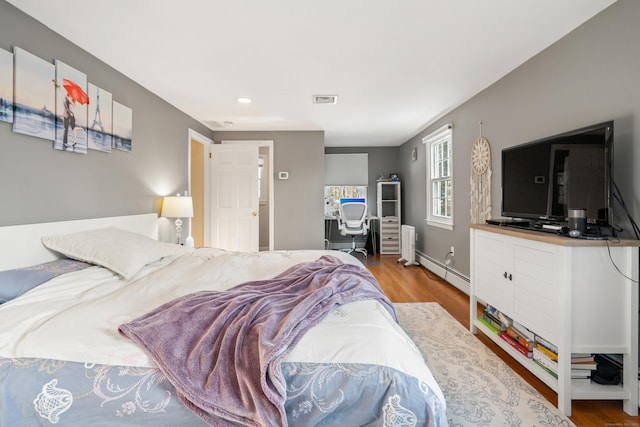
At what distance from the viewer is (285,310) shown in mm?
1233

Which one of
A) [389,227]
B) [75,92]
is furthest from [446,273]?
[75,92]

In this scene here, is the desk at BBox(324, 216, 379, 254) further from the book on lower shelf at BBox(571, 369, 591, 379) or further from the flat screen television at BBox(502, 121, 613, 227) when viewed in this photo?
the book on lower shelf at BBox(571, 369, 591, 379)

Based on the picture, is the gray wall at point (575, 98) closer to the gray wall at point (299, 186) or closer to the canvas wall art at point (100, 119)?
the gray wall at point (299, 186)

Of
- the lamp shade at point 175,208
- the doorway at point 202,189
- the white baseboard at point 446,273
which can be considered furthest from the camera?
the doorway at point 202,189

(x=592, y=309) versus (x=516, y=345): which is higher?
(x=592, y=309)

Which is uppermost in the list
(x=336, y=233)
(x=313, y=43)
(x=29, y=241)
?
(x=313, y=43)

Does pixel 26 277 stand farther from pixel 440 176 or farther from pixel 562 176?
pixel 440 176

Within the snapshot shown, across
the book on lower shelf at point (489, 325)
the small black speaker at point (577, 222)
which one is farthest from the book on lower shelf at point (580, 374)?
the small black speaker at point (577, 222)

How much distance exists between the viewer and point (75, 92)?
217 centimetres

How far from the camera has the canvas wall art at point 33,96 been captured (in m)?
1.77

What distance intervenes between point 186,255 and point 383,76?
7.89 ft

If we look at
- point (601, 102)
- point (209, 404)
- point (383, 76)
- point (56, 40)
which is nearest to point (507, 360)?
point (601, 102)

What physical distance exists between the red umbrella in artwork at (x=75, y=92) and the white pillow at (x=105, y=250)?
1.01 m

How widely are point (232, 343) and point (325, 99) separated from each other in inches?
116
